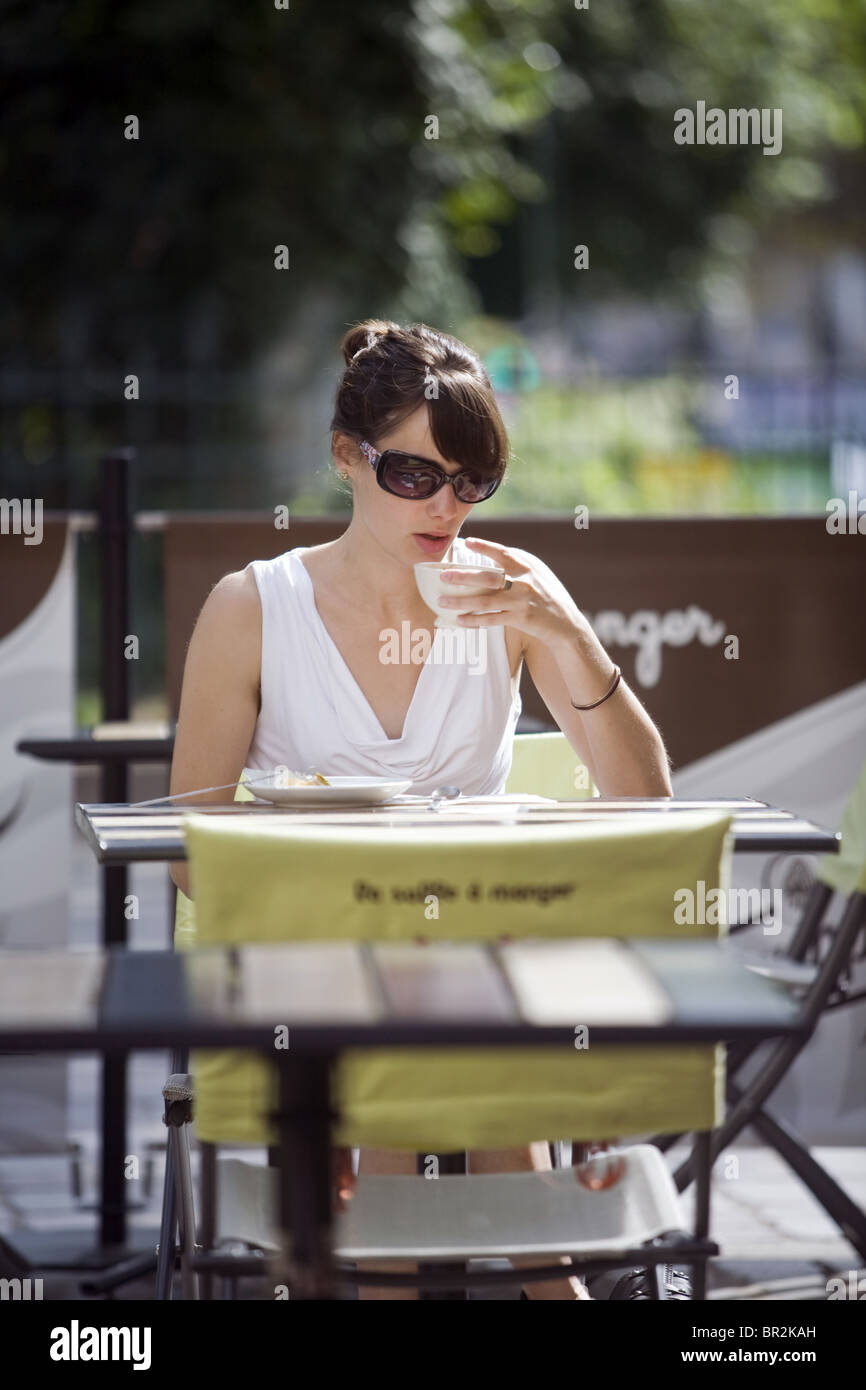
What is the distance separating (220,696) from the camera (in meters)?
3.18

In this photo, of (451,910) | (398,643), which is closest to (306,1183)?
(451,910)

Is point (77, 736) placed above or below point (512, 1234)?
above

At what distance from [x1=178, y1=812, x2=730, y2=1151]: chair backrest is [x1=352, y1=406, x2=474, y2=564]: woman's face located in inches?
50.0

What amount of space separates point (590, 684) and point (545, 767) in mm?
391

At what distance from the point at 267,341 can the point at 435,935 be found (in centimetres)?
1161

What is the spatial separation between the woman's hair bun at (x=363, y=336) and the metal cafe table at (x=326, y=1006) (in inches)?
72.0

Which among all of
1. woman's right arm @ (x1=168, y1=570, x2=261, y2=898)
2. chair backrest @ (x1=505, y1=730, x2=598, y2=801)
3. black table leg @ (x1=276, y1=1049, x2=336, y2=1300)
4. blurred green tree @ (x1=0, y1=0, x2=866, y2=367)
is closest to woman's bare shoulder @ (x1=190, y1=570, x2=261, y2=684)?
woman's right arm @ (x1=168, y1=570, x2=261, y2=898)

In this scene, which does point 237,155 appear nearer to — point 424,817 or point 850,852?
point 850,852

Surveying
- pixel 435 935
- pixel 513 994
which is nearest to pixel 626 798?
pixel 435 935

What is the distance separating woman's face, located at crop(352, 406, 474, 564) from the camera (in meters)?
3.17

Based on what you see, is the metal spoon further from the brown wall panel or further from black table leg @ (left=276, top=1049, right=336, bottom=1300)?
the brown wall panel

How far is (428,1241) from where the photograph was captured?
2250 millimetres

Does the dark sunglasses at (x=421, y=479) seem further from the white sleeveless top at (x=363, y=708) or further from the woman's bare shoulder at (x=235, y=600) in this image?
the woman's bare shoulder at (x=235, y=600)
